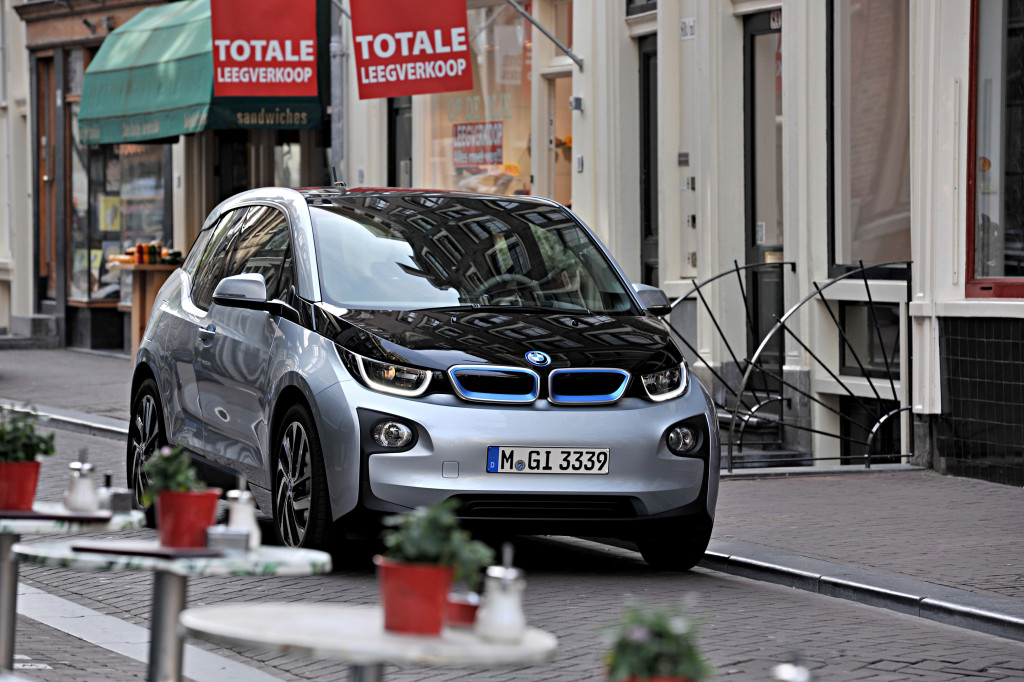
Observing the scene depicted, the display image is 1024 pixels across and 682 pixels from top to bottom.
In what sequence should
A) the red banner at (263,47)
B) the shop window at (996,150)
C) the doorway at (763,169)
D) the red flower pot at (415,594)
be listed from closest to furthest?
1. the red flower pot at (415,594)
2. the shop window at (996,150)
3. the doorway at (763,169)
4. the red banner at (263,47)

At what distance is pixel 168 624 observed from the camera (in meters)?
4.42

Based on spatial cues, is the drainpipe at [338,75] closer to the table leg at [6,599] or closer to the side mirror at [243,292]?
the side mirror at [243,292]

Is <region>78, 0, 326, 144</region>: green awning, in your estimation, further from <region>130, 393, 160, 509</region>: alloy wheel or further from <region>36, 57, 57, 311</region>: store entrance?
<region>130, 393, 160, 509</region>: alloy wheel

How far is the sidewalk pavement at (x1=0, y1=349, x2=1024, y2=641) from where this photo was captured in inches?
320

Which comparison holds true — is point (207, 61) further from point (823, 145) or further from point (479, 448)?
point (479, 448)

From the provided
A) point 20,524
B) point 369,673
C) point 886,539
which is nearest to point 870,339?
point 886,539

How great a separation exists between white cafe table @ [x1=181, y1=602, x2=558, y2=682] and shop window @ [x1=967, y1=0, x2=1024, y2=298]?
372 inches

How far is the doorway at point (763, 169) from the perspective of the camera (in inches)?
624

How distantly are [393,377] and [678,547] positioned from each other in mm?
1607

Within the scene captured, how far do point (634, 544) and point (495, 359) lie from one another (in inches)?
74.5

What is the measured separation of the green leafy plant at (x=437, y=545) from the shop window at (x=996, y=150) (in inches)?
376

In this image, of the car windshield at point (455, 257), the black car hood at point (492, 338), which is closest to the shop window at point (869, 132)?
the car windshield at point (455, 257)

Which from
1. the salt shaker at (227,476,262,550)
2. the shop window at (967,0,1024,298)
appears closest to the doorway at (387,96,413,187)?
the shop window at (967,0,1024,298)

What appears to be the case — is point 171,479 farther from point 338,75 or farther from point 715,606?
point 338,75
